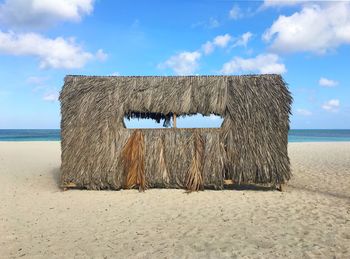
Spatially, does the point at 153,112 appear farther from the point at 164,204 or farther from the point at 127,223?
the point at 127,223

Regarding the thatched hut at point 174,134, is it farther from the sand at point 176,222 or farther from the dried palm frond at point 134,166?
the sand at point 176,222

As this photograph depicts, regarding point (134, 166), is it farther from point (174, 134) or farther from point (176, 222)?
point (176, 222)

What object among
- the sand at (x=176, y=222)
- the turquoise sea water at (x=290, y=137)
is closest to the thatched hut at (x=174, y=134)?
the sand at (x=176, y=222)

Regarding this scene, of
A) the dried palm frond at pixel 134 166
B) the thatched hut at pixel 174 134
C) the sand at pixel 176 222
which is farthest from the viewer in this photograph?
the dried palm frond at pixel 134 166

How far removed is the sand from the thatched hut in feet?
1.33

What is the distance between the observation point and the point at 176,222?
21.4 feet

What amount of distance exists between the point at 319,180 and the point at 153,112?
507cm

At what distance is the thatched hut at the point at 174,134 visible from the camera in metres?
9.09

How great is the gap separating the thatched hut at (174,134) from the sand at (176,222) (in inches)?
15.9

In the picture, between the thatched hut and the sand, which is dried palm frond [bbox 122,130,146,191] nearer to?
the thatched hut

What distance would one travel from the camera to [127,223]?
6.52 meters

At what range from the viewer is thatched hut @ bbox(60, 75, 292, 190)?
9.09 metres

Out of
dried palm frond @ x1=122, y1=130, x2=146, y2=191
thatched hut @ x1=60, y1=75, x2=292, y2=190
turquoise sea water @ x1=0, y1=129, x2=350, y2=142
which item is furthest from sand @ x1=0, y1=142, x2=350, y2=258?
turquoise sea water @ x1=0, y1=129, x2=350, y2=142

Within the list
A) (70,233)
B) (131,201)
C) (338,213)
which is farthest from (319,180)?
(70,233)
